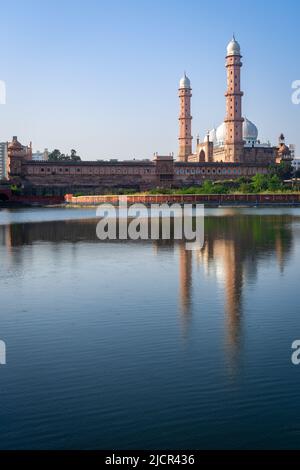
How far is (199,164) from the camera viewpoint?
79.2 m

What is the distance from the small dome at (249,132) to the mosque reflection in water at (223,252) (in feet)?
218

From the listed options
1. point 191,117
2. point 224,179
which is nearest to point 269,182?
point 224,179

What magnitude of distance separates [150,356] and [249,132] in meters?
89.2

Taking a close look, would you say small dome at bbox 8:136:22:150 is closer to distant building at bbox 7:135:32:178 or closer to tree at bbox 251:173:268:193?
distant building at bbox 7:135:32:178

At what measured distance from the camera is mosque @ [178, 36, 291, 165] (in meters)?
77.6

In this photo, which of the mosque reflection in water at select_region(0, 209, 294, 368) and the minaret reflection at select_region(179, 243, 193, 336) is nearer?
Result: the minaret reflection at select_region(179, 243, 193, 336)

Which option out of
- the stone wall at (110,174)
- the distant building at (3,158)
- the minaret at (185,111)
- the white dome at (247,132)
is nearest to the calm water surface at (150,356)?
the stone wall at (110,174)

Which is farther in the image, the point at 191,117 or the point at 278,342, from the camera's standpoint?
the point at 191,117

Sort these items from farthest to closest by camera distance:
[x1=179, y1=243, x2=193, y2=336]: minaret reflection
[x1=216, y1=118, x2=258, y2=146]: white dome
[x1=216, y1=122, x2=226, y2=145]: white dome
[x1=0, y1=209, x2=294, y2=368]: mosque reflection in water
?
1. [x1=216, y1=118, x2=258, y2=146]: white dome
2. [x1=216, y1=122, x2=226, y2=145]: white dome
3. [x1=0, y1=209, x2=294, y2=368]: mosque reflection in water
4. [x1=179, y1=243, x2=193, y2=336]: minaret reflection

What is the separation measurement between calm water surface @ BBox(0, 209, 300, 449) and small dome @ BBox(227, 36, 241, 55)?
6658cm

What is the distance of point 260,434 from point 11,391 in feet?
8.40

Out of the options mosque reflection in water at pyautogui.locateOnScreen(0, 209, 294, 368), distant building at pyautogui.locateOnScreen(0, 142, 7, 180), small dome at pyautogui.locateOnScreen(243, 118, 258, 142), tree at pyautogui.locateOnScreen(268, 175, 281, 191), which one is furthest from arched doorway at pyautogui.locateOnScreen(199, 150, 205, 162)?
distant building at pyautogui.locateOnScreen(0, 142, 7, 180)

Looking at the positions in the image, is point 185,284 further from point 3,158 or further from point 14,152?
point 3,158
